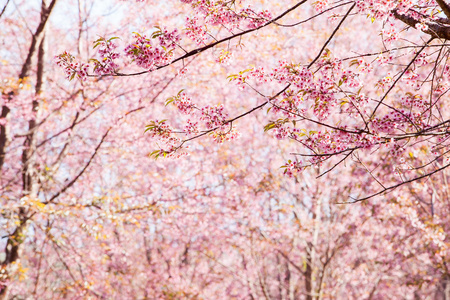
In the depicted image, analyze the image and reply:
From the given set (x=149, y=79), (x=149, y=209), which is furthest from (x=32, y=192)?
(x=149, y=79)

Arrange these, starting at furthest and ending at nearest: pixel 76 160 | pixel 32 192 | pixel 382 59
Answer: pixel 76 160 → pixel 32 192 → pixel 382 59

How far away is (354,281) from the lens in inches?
433

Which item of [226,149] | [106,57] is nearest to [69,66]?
[106,57]

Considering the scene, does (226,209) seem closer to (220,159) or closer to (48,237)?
(220,159)

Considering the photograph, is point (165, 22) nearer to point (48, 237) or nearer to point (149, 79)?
point (149, 79)

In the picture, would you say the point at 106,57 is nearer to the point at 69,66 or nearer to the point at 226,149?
the point at 69,66

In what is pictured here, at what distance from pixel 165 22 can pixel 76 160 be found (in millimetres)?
6211

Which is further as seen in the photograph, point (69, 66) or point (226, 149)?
point (226, 149)

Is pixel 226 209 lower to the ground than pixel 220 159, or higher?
lower

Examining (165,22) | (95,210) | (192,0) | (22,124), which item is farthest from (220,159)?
(192,0)

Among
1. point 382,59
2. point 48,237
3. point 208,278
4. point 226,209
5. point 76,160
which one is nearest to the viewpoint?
point 382,59

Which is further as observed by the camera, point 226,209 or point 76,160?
point 76,160

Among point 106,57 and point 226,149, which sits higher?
point 226,149

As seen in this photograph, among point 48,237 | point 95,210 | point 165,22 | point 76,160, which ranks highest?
point 165,22
